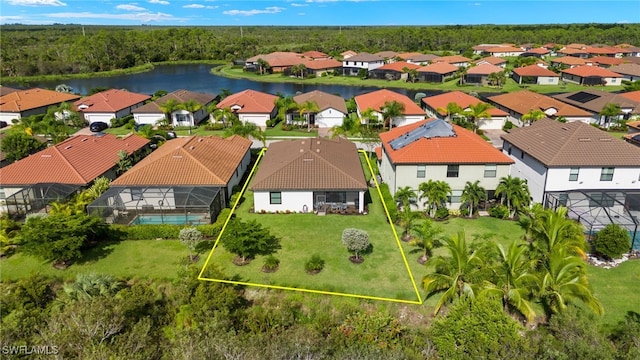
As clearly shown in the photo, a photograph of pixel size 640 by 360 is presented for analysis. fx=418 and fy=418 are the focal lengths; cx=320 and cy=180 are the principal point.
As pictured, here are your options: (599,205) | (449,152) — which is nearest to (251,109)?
(449,152)

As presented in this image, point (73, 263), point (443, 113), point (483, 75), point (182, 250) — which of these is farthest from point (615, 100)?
point (73, 263)

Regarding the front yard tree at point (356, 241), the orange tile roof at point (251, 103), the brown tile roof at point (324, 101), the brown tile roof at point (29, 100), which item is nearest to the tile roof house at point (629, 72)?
the brown tile roof at point (324, 101)

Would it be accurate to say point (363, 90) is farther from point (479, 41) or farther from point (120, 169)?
point (479, 41)

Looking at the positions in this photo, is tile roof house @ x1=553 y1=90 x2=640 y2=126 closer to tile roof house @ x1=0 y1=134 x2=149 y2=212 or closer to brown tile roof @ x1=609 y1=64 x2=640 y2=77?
brown tile roof @ x1=609 y1=64 x2=640 y2=77

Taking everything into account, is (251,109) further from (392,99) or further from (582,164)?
(582,164)

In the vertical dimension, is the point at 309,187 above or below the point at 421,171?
below

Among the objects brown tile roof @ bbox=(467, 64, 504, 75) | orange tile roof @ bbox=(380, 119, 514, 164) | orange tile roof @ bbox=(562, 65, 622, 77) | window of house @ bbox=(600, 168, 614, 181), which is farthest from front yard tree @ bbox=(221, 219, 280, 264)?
orange tile roof @ bbox=(562, 65, 622, 77)
